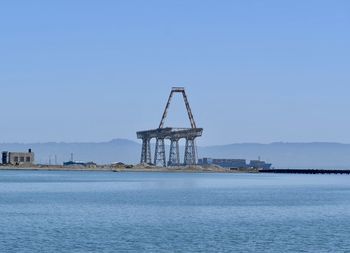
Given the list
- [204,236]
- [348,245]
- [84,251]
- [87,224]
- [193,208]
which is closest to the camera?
[84,251]

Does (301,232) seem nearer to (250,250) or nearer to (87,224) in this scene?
(250,250)

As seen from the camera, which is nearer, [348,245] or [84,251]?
[84,251]

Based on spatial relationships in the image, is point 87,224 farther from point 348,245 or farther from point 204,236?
point 348,245

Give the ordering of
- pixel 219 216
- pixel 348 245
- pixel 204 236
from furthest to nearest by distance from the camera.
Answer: pixel 219 216 → pixel 204 236 → pixel 348 245

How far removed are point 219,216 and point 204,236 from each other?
604 inches

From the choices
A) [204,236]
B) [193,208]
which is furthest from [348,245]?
[193,208]

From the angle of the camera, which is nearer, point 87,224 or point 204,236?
point 204,236

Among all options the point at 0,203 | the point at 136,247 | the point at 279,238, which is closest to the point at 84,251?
the point at 136,247

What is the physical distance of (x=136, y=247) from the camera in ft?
154

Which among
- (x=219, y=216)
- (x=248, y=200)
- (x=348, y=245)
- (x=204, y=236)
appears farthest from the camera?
(x=248, y=200)

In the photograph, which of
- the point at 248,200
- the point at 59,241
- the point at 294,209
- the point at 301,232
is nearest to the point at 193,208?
the point at 294,209

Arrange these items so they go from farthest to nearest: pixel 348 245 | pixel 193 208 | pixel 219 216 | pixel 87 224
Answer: pixel 193 208
pixel 219 216
pixel 87 224
pixel 348 245

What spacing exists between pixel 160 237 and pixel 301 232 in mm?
9586

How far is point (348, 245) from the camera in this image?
4850cm
